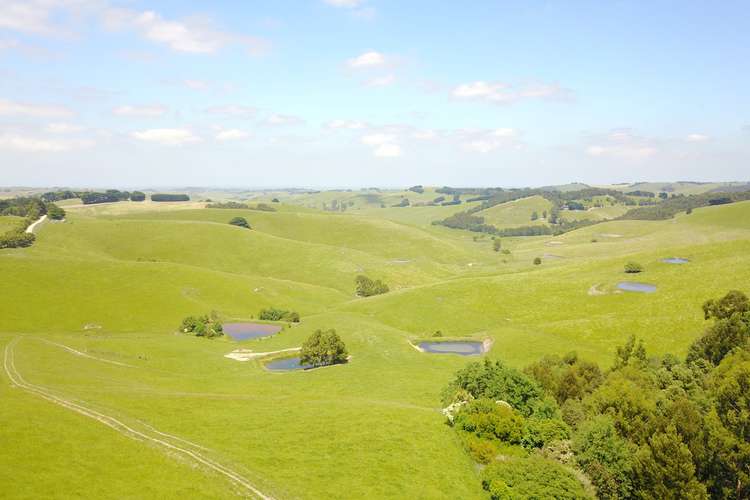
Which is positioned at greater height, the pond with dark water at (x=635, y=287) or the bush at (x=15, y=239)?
the bush at (x=15, y=239)

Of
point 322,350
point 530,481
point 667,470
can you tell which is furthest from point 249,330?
point 667,470

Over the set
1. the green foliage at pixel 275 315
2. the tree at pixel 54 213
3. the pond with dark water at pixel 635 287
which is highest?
the tree at pixel 54 213

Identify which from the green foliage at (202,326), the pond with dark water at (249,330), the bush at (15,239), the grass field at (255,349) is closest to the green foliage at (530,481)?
the grass field at (255,349)

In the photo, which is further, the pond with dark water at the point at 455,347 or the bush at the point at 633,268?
the bush at the point at 633,268

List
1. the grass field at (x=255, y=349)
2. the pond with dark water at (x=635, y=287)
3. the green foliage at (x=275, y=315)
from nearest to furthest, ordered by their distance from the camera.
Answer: the grass field at (x=255, y=349), the green foliage at (x=275, y=315), the pond with dark water at (x=635, y=287)

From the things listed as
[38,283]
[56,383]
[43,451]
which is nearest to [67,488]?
[43,451]

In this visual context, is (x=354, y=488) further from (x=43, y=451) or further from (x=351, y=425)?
(x=43, y=451)

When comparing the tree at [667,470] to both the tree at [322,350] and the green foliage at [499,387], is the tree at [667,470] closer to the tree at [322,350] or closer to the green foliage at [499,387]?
the green foliage at [499,387]
